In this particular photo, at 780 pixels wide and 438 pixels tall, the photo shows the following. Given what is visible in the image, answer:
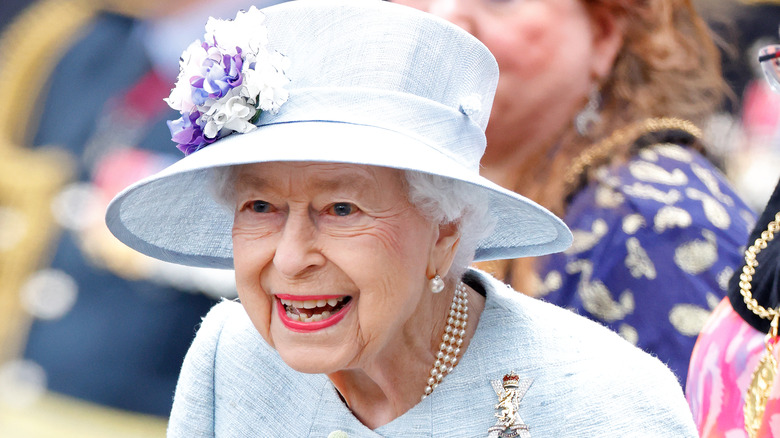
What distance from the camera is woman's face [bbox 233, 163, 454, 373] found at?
6.31ft

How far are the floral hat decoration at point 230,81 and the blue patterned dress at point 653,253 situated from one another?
1.55 meters

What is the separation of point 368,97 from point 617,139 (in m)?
1.77

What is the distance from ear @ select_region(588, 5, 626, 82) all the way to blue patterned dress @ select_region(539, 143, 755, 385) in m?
0.42

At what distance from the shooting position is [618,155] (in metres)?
3.39

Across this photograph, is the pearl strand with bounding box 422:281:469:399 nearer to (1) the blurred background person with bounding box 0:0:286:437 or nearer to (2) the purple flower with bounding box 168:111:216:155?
(2) the purple flower with bounding box 168:111:216:155

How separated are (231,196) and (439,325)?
0.57 meters

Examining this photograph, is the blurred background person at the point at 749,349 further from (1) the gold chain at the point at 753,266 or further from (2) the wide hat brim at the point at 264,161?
(2) the wide hat brim at the point at 264,161

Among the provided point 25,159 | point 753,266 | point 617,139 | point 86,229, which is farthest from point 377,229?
point 25,159

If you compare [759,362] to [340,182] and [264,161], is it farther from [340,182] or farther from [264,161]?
[264,161]

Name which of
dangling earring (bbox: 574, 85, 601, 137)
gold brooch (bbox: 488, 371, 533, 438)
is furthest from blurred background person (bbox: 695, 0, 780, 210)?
gold brooch (bbox: 488, 371, 533, 438)

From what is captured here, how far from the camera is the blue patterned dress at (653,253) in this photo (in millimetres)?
2936

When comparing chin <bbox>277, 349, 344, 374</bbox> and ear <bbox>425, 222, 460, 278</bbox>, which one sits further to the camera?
ear <bbox>425, 222, 460, 278</bbox>

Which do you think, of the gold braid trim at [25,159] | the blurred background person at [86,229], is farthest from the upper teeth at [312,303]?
the gold braid trim at [25,159]

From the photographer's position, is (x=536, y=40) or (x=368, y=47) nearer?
(x=368, y=47)
